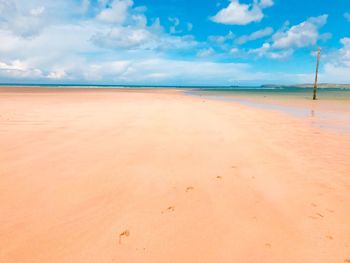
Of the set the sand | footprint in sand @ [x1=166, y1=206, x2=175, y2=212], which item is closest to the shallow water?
the sand

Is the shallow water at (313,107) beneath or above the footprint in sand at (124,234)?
beneath

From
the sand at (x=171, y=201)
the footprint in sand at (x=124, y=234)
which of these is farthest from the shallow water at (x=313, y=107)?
the footprint in sand at (x=124, y=234)

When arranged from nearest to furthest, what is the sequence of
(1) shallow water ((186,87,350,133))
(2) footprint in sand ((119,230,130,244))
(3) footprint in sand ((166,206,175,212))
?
1. (2) footprint in sand ((119,230,130,244))
2. (3) footprint in sand ((166,206,175,212))
3. (1) shallow water ((186,87,350,133))

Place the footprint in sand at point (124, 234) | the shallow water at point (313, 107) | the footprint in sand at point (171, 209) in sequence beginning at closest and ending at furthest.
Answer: the footprint in sand at point (124, 234) < the footprint in sand at point (171, 209) < the shallow water at point (313, 107)

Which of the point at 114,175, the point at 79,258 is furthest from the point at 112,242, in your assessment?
the point at 114,175

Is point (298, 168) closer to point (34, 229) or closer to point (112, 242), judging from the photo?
point (112, 242)

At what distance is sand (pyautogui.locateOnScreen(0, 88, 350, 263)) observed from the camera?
258 cm

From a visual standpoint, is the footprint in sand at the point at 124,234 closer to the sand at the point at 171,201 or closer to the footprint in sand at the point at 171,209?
the sand at the point at 171,201

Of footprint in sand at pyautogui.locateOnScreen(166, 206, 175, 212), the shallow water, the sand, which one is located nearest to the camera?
the sand

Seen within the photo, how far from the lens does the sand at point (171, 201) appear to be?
258 centimetres

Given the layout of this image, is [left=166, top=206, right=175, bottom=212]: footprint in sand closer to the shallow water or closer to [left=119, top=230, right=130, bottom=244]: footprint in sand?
[left=119, top=230, right=130, bottom=244]: footprint in sand

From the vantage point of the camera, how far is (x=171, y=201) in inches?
140

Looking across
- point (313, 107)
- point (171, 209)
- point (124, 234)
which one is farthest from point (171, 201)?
point (313, 107)

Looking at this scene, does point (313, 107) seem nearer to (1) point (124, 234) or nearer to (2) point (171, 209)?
(2) point (171, 209)
